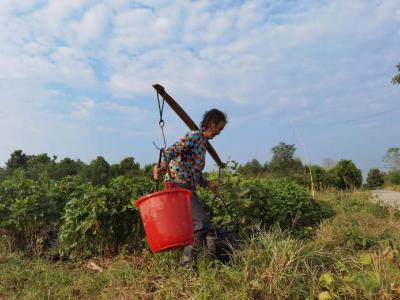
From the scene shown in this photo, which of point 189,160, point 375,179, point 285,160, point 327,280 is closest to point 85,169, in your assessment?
point 285,160

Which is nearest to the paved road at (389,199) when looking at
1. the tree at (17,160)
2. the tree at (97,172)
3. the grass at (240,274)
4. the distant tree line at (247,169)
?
the distant tree line at (247,169)

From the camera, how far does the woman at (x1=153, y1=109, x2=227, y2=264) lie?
337cm

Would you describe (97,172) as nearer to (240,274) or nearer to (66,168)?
(66,168)

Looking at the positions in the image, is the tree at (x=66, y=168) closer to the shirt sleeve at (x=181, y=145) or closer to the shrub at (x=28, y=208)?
the shrub at (x=28, y=208)

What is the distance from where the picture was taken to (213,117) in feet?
11.7

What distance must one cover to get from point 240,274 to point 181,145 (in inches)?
42.2

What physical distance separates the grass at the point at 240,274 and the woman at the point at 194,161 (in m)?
0.23

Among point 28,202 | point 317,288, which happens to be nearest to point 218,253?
point 317,288

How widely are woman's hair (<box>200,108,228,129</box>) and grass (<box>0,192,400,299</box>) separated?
39.1 inches

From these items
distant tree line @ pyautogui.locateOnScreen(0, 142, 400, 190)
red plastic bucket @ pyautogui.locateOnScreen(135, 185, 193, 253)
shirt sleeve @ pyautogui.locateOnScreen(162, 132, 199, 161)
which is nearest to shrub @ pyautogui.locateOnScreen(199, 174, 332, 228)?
shirt sleeve @ pyautogui.locateOnScreen(162, 132, 199, 161)

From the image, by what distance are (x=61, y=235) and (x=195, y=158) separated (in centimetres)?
169

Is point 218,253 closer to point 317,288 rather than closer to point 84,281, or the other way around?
point 317,288

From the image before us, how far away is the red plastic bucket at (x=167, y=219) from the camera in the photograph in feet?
9.42

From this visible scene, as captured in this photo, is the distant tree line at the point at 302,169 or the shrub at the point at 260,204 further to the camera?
the distant tree line at the point at 302,169
